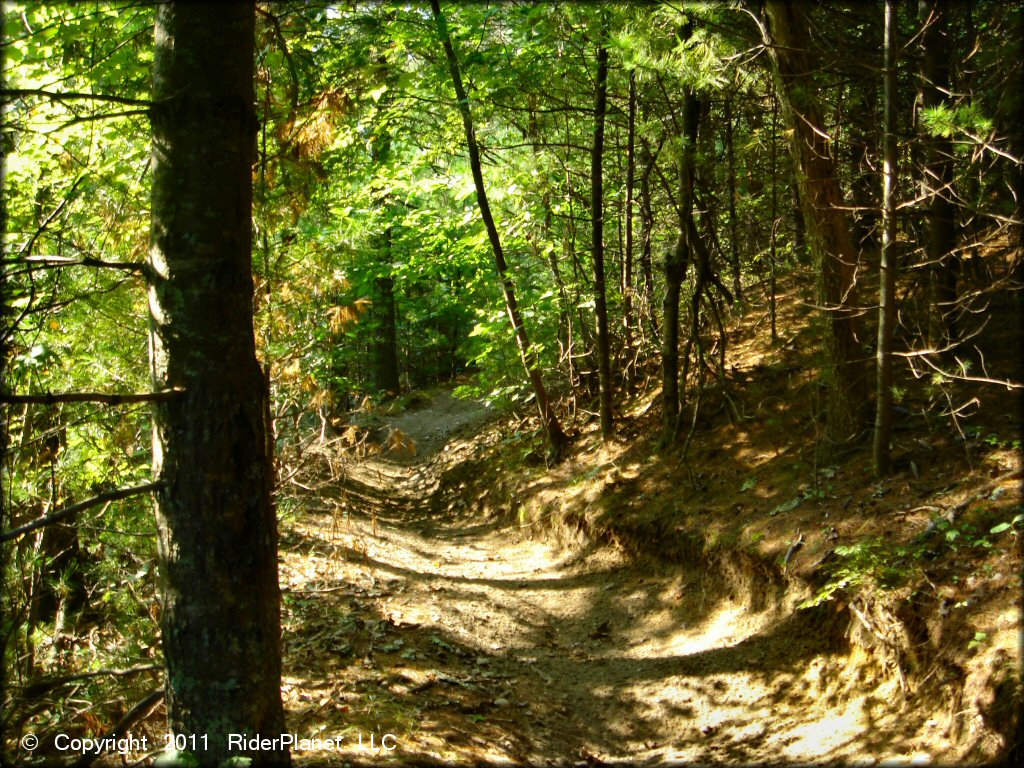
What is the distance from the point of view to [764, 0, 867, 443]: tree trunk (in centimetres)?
658

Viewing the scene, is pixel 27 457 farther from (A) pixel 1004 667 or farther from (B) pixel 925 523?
(B) pixel 925 523

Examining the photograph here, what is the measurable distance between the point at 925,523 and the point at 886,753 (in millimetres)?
1864

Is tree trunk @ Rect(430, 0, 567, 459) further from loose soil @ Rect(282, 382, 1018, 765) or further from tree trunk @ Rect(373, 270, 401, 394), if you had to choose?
tree trunk @ Rect(373, 270, 401, 394)

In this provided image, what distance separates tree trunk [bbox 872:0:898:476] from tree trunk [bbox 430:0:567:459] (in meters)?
5.02

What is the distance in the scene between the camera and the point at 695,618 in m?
7.00

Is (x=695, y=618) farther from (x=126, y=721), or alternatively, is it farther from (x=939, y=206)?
(x=126, y=721)

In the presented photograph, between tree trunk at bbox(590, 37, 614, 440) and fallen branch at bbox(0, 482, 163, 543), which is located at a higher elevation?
tree trunk at bbox(590, 37, 614, 440)

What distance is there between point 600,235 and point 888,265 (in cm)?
483

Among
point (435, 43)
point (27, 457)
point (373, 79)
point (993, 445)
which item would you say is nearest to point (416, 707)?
point (27, 457)

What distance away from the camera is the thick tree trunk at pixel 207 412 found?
2.97 metres

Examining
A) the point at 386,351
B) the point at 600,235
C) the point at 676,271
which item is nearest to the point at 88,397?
the point at 676,271

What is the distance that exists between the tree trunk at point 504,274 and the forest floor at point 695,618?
164 cm

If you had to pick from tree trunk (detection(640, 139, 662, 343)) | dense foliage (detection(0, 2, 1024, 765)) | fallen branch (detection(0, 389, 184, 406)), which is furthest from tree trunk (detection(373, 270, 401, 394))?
fallen branch (detection(0, 389, 184, 406))

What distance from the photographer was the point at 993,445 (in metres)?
5.74
